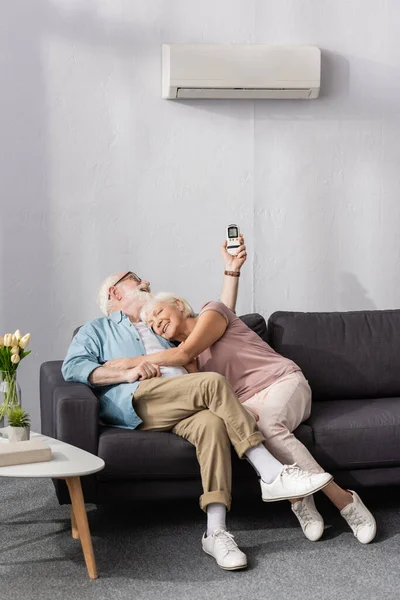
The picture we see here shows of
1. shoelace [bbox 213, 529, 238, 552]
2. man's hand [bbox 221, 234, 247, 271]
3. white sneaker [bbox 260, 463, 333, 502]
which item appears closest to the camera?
shoelace [bbox 213, 529, 238, 552]

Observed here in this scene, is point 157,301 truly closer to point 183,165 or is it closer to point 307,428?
point 307,428

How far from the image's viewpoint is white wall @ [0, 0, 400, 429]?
4.54m

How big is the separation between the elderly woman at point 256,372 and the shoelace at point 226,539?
322 millimetres

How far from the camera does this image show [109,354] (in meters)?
3.61

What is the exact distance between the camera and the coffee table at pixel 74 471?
109 inches

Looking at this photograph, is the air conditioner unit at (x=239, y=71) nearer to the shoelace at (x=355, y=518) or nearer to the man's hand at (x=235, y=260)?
the man's hand at (x=235, y=260)

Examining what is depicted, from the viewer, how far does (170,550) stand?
3176mm

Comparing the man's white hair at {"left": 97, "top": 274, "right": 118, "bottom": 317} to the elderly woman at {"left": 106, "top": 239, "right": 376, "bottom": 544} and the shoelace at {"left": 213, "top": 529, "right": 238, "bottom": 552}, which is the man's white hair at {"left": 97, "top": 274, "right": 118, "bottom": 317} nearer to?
the elderly woman at {"left": 106, "top": 239, "right": 376, "bottom": 544}

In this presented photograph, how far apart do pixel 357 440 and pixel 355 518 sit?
32 cm

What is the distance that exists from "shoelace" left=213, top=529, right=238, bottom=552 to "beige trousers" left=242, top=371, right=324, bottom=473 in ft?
1.23

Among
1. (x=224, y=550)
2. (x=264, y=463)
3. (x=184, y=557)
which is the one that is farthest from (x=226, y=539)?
(x=264, y=463)

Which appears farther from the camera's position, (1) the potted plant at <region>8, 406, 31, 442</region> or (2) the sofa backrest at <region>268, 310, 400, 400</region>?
(2) the sofa backrest at <region>268, 310, 400, 400</region>

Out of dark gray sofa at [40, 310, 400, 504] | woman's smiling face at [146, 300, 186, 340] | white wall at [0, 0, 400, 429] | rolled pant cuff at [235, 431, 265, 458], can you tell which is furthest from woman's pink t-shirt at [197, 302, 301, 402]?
white wall at [0, 0, 400, 429]

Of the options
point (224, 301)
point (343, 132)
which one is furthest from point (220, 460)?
point (343, 132)
